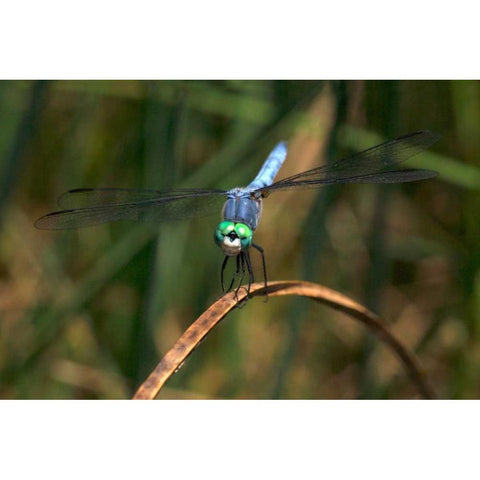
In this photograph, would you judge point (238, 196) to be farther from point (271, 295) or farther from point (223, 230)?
point (271, 295)

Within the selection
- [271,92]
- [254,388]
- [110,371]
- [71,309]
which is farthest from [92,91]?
[254,388]

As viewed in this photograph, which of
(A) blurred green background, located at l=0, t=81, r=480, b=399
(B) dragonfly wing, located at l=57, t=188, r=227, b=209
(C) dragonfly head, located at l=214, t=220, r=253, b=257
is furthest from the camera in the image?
(A) blurred green background, located at l=0, t=81, r=480, b=399

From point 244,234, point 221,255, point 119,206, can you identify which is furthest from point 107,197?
point 221,255

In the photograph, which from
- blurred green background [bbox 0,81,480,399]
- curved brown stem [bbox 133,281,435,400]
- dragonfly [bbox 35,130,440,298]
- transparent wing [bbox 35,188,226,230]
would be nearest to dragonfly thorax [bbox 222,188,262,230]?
dragonfly [bbox 35,130,440,298]

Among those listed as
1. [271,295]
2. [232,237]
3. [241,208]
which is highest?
[241,208]

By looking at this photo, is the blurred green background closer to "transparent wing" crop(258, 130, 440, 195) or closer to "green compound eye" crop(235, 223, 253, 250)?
"transparent wing" crop(258, 130, 440, 195)

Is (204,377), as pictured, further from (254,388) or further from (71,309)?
(71,309)

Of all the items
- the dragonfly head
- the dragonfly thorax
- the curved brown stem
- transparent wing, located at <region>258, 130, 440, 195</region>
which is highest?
transparent wing, located at <region>258, 130, 440, 195</region>
